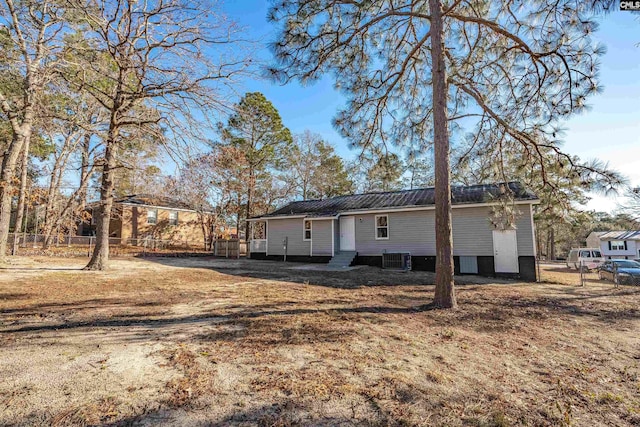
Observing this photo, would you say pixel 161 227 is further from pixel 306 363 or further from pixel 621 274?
pixel 621 274

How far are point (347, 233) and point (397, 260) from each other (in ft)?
10.8

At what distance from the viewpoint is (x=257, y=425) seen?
199 centimetres

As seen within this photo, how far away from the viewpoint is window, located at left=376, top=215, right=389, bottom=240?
14.6 meters

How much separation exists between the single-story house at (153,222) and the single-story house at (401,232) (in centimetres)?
1068

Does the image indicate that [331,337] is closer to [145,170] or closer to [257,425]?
[257,425]

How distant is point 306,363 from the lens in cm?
301

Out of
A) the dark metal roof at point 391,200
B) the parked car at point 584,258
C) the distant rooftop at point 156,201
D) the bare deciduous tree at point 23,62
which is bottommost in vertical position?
the parked car at point 584,258

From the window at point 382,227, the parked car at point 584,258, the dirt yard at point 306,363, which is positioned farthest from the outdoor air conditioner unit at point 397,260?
the parked car at point 584,258

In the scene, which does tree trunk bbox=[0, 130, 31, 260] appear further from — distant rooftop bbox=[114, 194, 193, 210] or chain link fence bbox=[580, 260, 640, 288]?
chain link fence bbox=[580, 260, 640, 288]

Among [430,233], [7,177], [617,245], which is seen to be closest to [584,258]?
[430,233]

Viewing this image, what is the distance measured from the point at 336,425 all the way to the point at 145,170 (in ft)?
30.9

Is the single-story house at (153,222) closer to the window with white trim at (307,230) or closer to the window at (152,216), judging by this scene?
the window at (152,216)

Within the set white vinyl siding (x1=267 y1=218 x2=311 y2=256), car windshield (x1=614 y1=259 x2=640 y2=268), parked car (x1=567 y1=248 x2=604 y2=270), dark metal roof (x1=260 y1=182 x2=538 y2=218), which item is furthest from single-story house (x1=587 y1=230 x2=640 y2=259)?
white vinyl siding (x1=267 y1=218 x2=311 y2=256)

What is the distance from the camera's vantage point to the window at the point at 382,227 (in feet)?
48.0
